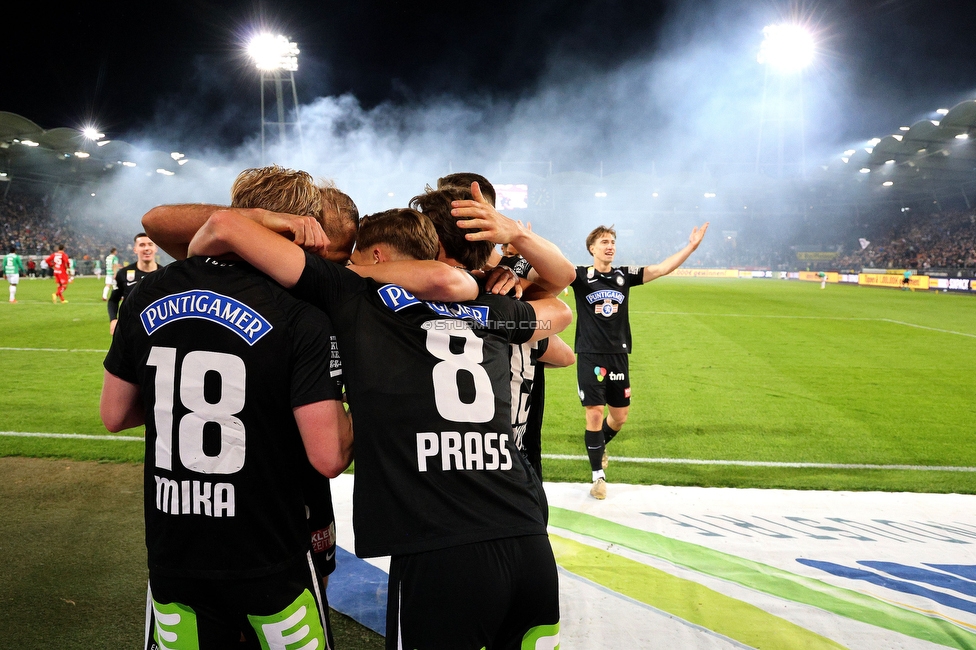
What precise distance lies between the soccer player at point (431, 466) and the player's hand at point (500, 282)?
1.01 ft

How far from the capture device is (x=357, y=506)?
5.54 ft

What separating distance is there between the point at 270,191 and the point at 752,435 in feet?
24.4

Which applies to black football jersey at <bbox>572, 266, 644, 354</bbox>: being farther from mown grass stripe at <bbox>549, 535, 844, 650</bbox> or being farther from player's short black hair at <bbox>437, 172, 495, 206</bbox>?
player's short black hair at <bbox>437, 172, 495, 206</bbox>

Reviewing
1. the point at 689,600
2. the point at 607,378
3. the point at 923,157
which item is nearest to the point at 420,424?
the point at 689,600

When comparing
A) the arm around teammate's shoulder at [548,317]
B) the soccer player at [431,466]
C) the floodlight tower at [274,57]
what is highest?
the floodlight tower at [274,57]

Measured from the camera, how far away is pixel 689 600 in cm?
379

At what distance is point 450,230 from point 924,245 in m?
65.8

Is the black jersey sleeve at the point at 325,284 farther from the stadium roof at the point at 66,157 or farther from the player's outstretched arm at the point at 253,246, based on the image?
the stadium roof at the point at 66,157


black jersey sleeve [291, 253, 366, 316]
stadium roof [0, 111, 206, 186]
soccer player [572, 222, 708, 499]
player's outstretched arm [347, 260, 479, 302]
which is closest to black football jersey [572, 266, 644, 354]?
soccer player [572, 222, 708, 499]

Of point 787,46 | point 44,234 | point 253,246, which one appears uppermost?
point 787,46

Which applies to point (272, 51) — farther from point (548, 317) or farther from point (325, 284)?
point (325, 284)

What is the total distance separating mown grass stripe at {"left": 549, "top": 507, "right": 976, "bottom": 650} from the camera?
352 cm

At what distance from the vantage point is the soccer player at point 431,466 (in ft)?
5.27

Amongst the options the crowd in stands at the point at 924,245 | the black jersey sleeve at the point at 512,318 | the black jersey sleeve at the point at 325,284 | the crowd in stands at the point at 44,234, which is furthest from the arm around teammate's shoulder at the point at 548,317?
the crowd in stands at the point at 924,245
